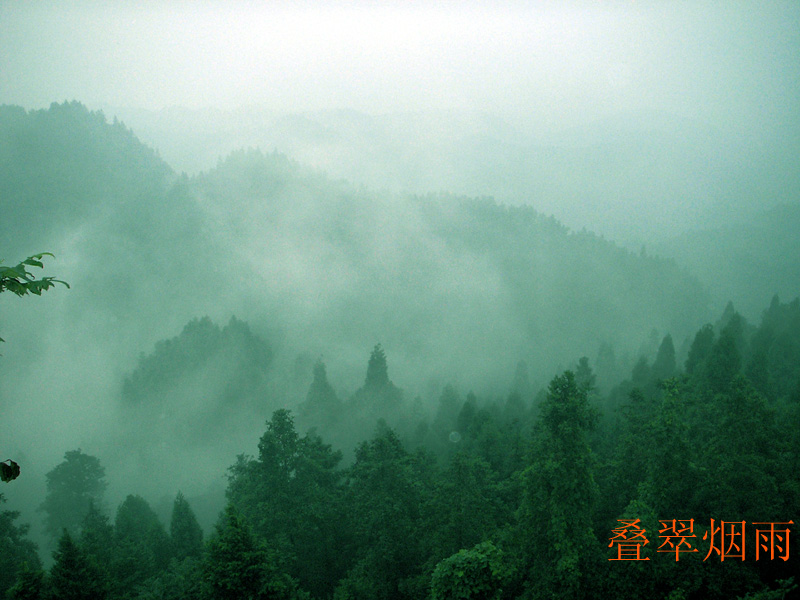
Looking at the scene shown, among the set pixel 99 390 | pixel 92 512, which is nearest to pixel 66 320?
pixel 99 390

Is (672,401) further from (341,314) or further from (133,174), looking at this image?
(133,174)

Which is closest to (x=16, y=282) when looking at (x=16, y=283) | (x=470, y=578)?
(x=16, y=283)

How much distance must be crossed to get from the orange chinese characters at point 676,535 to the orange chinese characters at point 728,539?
64 centimetres

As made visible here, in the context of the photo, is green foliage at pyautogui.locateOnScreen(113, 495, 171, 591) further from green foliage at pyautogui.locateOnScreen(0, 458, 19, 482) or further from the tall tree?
the tall tree

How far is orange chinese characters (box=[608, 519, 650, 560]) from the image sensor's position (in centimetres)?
1603

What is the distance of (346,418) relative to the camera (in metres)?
62.5

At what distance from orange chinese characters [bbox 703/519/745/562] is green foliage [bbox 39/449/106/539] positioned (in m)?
65.2

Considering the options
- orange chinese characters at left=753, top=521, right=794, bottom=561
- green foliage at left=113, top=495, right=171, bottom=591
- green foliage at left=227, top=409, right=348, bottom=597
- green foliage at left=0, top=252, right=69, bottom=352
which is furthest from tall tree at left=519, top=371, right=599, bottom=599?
green foliage at left=113, top=495, right=171, bottom=591

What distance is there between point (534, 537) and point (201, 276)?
170 metres

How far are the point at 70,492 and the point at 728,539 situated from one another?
6993 cm

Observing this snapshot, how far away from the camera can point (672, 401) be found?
20016 mm

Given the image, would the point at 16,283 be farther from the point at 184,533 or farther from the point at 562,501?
the point at 184,533

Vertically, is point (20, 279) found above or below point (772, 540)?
above

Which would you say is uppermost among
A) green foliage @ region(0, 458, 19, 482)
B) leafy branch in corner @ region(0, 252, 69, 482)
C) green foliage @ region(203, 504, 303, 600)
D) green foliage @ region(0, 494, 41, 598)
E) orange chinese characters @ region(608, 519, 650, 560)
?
leafy branch in corner @ region(0, 252, 69, 482)
